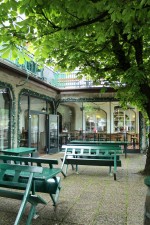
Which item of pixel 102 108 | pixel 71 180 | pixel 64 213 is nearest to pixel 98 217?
pixel 64 213

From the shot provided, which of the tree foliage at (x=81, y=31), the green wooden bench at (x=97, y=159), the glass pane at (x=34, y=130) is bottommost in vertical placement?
the green wooden bench at (x=97, y=159)

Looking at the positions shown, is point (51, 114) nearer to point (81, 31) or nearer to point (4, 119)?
point (4, 119)

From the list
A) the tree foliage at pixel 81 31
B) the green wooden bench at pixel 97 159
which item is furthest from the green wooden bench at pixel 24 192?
the green wooden bench at pixel 97 159

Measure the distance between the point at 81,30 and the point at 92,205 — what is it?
3308 mm

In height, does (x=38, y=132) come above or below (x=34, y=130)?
below

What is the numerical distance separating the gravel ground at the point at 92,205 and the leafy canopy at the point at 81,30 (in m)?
2.59

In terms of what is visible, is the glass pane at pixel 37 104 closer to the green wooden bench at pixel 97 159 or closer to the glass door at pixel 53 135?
the glass door at pixel 53 135

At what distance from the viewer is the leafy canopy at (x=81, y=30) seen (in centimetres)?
332

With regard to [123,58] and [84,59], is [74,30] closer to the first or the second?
[84,59]

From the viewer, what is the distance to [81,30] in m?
4.27

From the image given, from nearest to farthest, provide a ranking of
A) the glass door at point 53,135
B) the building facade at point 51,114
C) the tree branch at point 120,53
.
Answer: the tree branch at point 120,53 < the building facade at point 51,114 < the glass door at point 53,135

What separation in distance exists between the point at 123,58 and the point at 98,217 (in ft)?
15.3

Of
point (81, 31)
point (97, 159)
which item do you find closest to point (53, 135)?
point (97, 159)

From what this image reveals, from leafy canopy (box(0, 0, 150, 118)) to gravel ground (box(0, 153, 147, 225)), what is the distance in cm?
259
